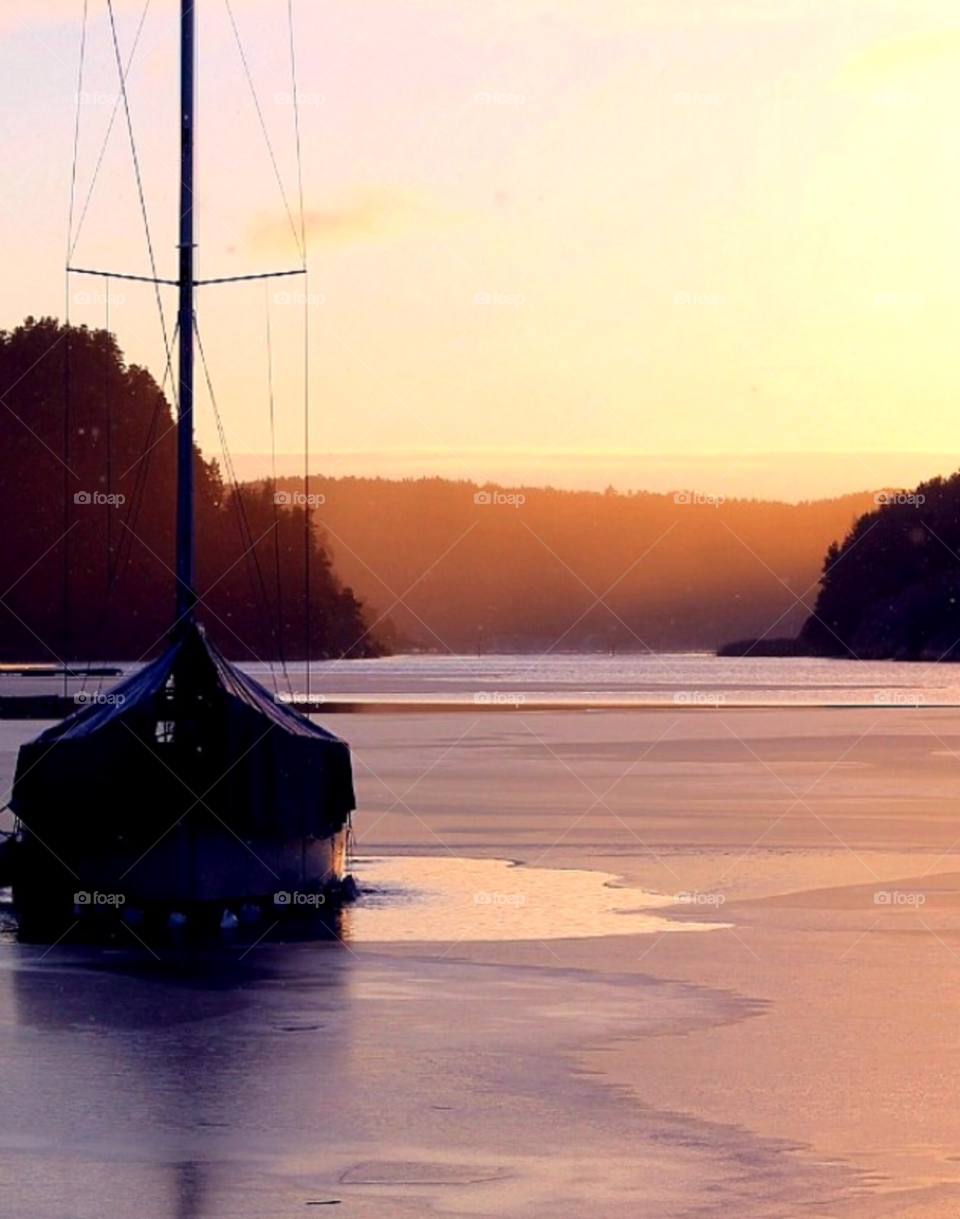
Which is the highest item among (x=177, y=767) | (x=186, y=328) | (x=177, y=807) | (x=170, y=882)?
(x=186, y=328)

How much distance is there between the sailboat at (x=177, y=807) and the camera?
19.5 metres

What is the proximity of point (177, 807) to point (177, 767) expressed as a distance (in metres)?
0.36

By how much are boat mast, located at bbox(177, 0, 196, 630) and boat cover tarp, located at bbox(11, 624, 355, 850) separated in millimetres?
793

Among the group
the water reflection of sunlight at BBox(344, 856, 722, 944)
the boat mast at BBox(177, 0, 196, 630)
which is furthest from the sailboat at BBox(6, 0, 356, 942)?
the water reflection of sunlight at BBox(344, 856, 722, 944)

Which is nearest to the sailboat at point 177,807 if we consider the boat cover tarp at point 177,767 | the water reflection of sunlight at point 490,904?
the boat cover tarp at point 177,767

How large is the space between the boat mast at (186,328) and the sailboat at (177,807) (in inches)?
19.4

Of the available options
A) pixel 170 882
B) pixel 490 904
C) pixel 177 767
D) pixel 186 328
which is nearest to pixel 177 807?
pixel 177 767

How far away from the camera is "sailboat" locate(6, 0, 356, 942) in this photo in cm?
1945

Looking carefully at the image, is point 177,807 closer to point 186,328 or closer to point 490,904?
point 490,904

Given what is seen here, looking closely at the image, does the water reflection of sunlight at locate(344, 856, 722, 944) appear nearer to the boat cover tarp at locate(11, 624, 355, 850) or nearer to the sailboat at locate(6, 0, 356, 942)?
the sailboat at locate(6, 0, 356, 942)

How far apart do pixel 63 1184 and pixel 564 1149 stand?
89.2 inches

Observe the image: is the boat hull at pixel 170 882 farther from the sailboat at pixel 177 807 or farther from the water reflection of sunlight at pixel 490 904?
the water reflection of sunlight at pixel 490 904

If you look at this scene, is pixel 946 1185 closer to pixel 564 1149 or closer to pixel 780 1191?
pixel 780 1191

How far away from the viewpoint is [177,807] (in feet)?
63.7
